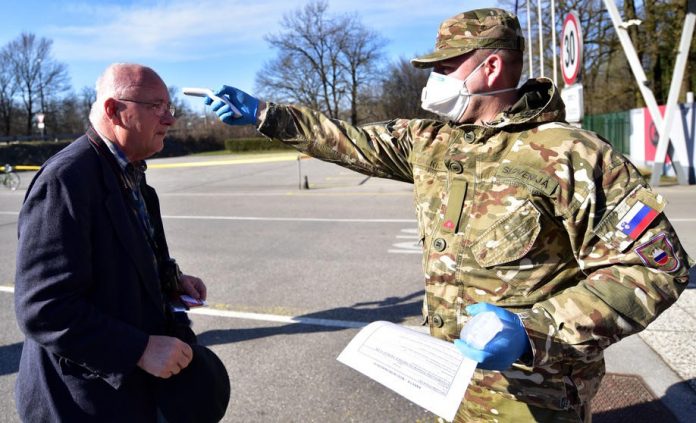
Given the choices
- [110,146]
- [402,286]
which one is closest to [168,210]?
[402,286]

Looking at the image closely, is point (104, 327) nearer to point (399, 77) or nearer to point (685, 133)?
point (399, 77)

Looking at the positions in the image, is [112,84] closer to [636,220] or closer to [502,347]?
[502,347]

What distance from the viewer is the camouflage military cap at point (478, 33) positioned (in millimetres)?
1833

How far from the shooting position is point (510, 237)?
5.64 ft

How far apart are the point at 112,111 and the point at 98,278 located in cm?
62

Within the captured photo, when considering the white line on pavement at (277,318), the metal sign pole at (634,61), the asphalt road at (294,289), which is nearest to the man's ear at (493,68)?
the asphalt road at (294,289)

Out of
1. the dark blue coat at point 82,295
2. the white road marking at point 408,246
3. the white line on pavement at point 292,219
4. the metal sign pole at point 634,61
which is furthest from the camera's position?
the metal sign pole at point 634,61

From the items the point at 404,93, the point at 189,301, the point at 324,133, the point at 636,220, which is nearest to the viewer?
the point at 636,220

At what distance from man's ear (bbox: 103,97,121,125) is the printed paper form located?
3.96 ft

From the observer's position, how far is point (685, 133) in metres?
12.6

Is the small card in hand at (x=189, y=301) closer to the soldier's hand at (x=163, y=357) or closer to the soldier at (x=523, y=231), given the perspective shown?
the soldier's hand at (x=163, y=357)

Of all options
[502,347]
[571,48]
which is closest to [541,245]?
[502,347]

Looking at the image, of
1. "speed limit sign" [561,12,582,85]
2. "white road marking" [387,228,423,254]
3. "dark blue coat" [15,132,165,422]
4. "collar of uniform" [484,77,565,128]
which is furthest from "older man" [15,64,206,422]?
"speed limit sign" [561,12,582,85]

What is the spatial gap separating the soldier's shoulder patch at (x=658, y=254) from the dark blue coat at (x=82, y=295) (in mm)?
1574
